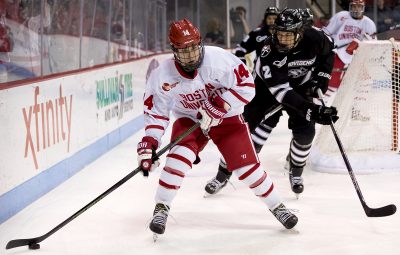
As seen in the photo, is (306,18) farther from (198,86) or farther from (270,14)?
(270,14)

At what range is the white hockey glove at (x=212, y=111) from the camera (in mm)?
2832

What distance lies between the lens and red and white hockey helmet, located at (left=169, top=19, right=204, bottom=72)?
2.71 meters

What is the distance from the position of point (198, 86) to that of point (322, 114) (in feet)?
2.14

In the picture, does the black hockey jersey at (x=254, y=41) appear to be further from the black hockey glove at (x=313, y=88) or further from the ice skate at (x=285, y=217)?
the ice skate at (x=285, y=217)

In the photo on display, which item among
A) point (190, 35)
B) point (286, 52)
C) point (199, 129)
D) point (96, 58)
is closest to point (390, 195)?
point (286, 52)

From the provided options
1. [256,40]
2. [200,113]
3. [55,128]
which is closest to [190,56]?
[200,113]

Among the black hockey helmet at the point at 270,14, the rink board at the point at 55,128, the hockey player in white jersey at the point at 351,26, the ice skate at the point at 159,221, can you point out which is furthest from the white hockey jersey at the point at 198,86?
the hockey player in white jersey at the point at 351,26

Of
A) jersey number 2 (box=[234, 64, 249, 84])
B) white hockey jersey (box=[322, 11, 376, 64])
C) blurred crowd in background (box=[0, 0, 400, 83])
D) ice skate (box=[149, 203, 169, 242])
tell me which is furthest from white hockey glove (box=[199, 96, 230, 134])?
white hockey jersey (box=[322, 11, 376, 64])

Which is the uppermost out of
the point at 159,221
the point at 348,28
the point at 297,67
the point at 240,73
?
the point at 240,73

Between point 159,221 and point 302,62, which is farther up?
point 302,62

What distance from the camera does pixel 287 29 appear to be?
3.37m

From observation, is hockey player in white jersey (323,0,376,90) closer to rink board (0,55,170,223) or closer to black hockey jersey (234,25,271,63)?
black hockey jersey (234,25,271,63)

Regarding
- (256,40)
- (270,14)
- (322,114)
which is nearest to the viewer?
(322,114)

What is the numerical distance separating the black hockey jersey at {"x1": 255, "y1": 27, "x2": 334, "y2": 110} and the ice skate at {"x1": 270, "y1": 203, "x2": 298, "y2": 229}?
1.87ft
